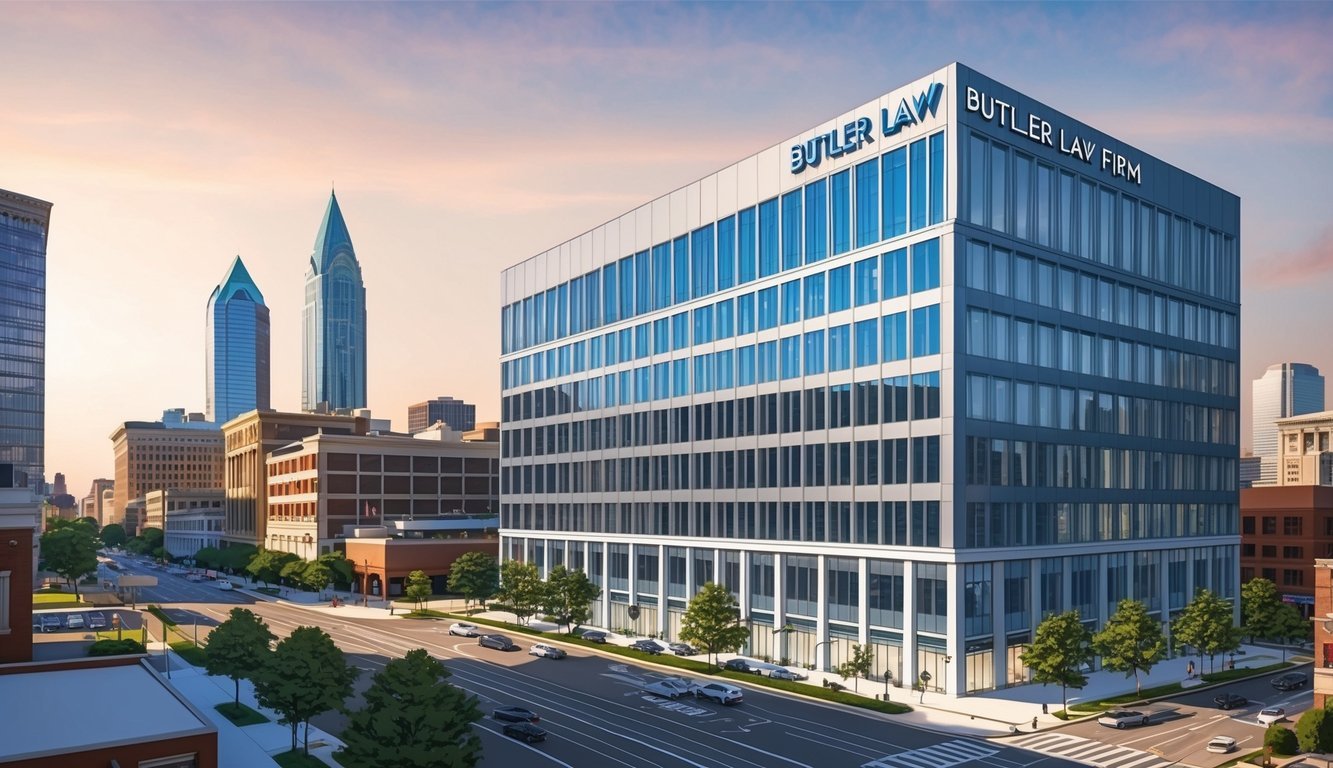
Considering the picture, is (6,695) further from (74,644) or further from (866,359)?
(866,359)

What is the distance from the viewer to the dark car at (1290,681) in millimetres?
74500

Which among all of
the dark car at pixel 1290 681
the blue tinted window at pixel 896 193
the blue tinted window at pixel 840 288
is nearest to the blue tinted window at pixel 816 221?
the blue tinted window at pixel 840 288

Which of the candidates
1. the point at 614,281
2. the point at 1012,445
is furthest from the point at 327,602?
the point at 1012,445

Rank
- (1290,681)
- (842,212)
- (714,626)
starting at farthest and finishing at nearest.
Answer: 1. (842,212)
2. (714,626)
3. (1290,681)

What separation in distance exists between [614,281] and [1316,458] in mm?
128371

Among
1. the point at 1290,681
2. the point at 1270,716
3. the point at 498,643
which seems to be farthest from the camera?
the point at 498,643

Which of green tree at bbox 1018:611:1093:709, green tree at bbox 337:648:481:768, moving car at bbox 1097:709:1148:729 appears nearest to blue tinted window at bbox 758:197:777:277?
green tree at bbox 1018:611:1093:709

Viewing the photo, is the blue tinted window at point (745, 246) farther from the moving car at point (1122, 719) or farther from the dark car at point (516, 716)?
the moving car at point (1122, 719)

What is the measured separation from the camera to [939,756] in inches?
2156

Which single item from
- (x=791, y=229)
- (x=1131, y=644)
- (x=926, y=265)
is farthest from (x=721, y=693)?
(x=791, y=229)

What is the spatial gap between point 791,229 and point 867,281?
431 inches

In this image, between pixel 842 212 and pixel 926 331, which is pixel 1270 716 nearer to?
pixel 926 331

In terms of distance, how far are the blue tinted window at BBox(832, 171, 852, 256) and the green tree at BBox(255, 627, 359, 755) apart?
166 ft

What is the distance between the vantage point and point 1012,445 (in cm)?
7744
